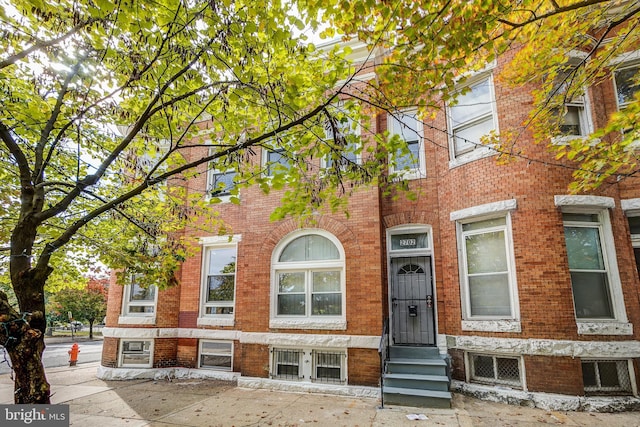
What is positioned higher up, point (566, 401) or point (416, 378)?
point (416, 378)

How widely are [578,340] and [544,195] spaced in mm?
2852

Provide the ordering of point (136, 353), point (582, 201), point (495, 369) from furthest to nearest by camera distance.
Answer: point (136, 353) → point (495, 369) → point (582, 201)

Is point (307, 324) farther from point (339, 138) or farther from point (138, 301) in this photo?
point (138, 301)

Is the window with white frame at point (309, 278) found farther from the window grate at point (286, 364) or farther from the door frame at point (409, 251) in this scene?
the door frame at point (409, 251)

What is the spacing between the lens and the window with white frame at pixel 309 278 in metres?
8.93

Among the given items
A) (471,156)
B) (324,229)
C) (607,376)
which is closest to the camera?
(607,376)

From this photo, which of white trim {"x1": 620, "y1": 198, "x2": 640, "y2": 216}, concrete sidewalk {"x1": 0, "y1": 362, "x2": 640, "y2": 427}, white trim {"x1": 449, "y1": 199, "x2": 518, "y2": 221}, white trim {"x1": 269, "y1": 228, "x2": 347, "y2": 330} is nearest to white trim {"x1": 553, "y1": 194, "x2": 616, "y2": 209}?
white trim {"x1": 620, "y1": 198, "x2": 640, "y2": 216}

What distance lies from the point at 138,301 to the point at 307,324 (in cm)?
571

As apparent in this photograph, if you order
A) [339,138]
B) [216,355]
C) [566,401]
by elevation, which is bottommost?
[566,401]

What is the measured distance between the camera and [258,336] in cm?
905

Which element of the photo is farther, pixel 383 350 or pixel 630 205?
pixel 383 350

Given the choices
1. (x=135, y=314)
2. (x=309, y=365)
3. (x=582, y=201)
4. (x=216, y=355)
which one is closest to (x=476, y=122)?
(x=582, y=201)

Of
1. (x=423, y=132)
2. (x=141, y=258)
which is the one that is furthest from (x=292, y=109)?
(x=423, y=132)

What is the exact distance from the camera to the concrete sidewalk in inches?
243
